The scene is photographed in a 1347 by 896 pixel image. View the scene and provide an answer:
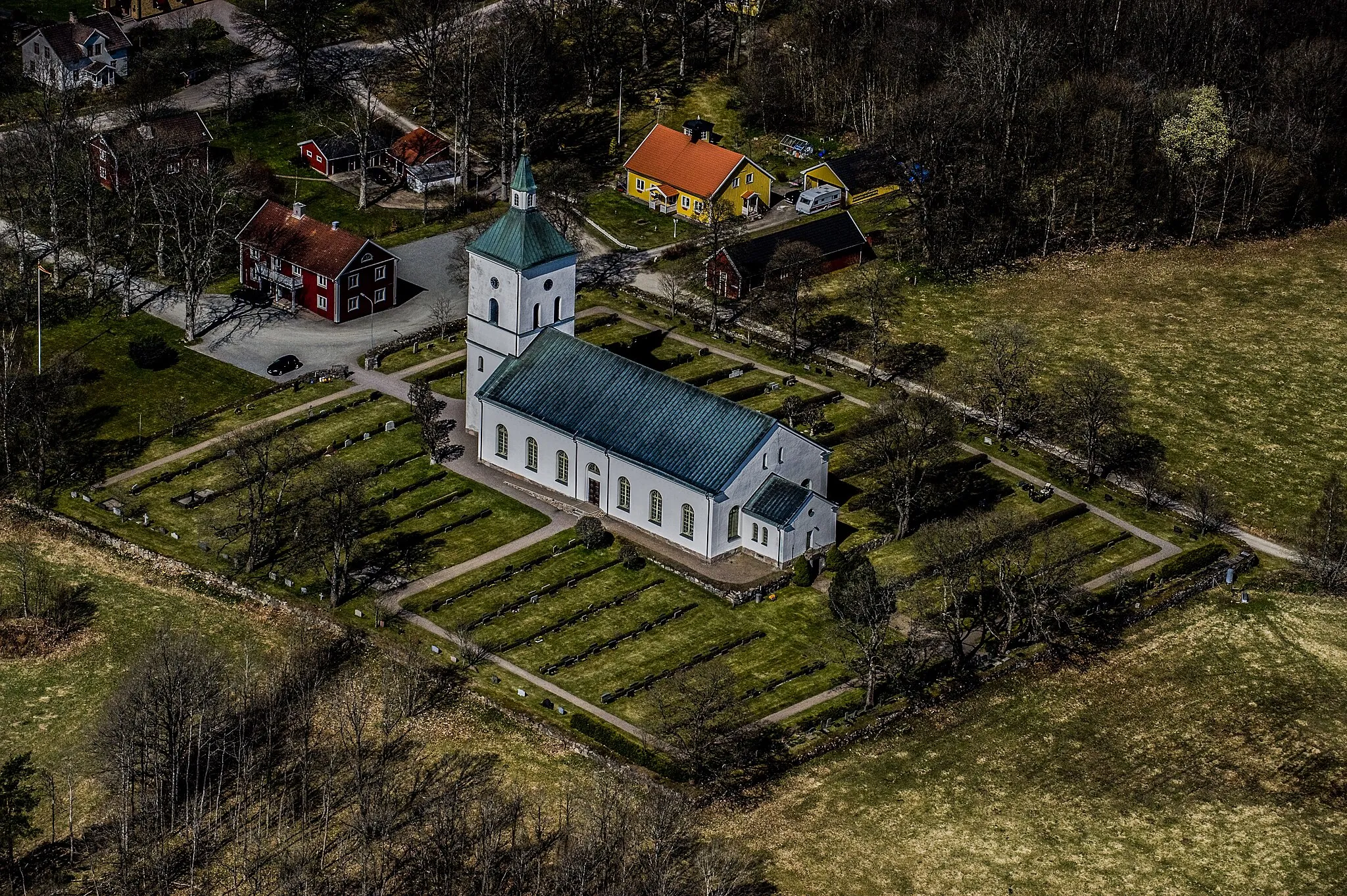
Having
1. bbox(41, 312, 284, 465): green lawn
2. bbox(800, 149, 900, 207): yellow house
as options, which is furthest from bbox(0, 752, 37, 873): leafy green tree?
bbox(800, 149, 900, 207): yellow house

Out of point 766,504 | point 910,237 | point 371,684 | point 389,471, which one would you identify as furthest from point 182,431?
point 910,237

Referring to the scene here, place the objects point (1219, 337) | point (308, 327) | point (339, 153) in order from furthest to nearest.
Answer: point (339, 153) → point (1219, 337) → point (308, 327)

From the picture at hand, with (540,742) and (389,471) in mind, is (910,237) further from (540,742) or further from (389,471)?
(540,742)

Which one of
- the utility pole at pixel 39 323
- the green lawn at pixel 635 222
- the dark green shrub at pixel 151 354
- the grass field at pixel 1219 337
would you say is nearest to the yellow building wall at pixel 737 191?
the green lawn at pixel 635 222

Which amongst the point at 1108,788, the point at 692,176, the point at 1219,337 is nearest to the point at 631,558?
the point at 1108,788

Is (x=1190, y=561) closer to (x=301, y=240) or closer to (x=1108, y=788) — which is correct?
(x=1108, y=788)
